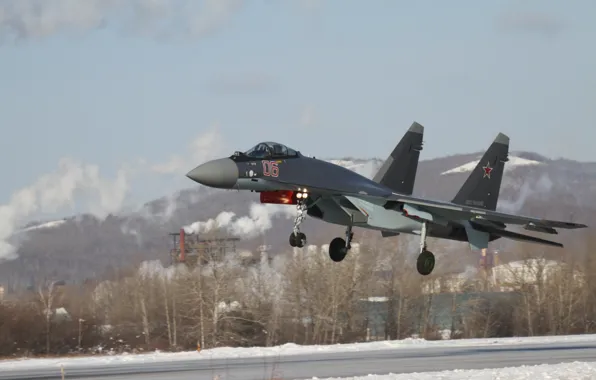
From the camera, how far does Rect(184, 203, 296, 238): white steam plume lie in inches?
3426

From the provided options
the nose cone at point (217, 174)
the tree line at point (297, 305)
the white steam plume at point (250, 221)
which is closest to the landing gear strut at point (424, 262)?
the nose cone at point (217, 174)

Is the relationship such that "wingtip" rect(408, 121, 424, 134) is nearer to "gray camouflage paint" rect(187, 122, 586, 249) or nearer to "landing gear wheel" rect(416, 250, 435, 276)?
"gray camouflage paint" rect(187, 122, 586, 249)

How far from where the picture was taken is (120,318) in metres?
59.7

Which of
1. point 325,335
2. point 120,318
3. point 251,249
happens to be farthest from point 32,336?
point 251,249

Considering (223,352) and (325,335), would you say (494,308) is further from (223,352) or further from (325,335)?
(223,352)

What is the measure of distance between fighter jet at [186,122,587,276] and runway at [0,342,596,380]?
5238 mm

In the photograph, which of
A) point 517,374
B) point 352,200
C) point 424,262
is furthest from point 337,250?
point 517,374

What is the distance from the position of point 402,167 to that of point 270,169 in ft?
27.5

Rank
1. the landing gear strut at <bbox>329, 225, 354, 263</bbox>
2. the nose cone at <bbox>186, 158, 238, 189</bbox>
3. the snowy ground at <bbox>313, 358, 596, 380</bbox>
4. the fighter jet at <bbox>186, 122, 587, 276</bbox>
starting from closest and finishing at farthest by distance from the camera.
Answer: the nose cone at <bbox>186, 158, 238, 189</bbox> < the fighter jet at <bbox>186, 122, 587, 276</bbox> < the snowy ground at <bbox>313, 358, 596, 380</bbox> < the landing gear strut at <bbox>329, 225, 354, 263</bbox>

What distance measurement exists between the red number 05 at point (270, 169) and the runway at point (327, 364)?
703cm

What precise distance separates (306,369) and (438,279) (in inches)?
1278

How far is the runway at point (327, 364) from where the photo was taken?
102 feet

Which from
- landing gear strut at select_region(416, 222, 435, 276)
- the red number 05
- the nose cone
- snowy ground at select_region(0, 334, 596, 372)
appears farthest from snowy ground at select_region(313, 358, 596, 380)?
snowy ground at select_region(0, 334, 596, 372)

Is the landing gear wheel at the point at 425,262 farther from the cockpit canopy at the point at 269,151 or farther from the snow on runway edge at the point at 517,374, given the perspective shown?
the cockpit canopy at the point at 269,151
